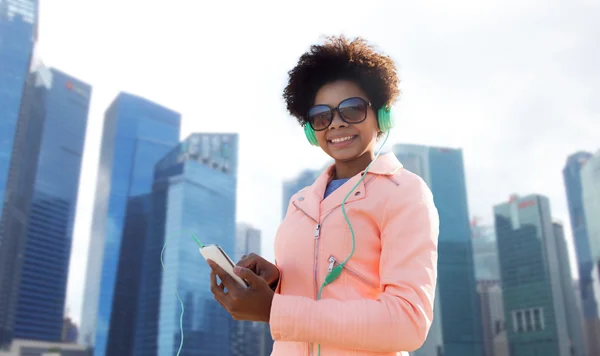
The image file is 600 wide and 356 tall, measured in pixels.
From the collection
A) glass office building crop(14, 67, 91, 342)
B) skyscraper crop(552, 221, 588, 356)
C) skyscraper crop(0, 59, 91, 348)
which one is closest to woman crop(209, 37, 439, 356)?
skyscraper crop(0, 59, 91, 348)

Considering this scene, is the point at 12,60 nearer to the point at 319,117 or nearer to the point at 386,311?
the point at 319,117

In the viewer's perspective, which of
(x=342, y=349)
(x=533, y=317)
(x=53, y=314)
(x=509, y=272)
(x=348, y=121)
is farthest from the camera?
(x=509, y=272)

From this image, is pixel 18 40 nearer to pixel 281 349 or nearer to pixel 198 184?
pixel 198 184

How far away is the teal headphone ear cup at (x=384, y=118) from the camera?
1.99 m

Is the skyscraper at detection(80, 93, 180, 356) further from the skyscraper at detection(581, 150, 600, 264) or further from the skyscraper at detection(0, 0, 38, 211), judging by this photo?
the skyscraper at detection(581, 150, 600, 264)

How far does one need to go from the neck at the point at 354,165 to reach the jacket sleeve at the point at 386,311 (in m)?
0.45

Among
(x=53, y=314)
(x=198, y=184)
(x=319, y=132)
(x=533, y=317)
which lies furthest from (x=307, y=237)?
(x=533, y=317)

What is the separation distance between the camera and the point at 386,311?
1445 millimetres

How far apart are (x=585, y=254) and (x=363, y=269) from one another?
138 m

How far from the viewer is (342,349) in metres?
1.53

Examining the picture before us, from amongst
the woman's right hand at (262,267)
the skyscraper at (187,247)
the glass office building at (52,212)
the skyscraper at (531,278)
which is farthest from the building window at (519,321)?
the woman's right hand at (262,267)

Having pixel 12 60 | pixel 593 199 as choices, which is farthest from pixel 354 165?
pixel 593 199

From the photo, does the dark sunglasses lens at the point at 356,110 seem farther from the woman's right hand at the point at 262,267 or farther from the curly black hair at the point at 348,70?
the woman's right hand at the point at 262,267

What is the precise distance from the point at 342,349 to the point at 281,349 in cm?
22
